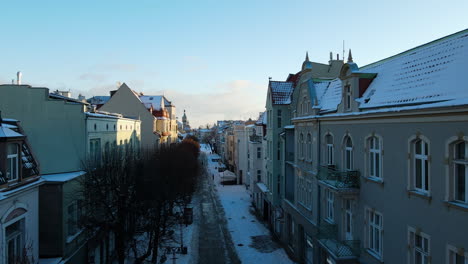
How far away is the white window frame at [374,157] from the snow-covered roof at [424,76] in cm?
139

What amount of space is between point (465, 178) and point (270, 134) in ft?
68.2

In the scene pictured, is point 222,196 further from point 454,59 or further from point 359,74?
point 454,59

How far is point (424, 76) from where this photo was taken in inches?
427

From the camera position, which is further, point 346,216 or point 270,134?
point 270,134

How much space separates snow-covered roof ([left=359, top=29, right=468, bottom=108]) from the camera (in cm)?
937

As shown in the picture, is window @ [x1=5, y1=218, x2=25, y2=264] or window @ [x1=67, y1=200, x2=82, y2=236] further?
window @ [x1=67, y1=200, x2=82, y2=236]

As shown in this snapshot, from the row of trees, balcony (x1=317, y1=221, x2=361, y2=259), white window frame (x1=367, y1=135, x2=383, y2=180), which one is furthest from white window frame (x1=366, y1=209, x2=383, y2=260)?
the row of trees

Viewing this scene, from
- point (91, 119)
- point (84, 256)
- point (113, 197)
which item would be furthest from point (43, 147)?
point (84, 256)

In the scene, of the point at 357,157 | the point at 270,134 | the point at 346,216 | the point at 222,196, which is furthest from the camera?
the point at 222,196

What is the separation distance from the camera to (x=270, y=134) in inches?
1139

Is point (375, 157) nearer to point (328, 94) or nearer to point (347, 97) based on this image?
point (347, 97)

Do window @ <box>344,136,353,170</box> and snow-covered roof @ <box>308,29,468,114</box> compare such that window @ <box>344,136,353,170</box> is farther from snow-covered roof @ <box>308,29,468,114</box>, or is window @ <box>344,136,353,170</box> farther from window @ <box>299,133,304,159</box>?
window @ <box>299,133,304,159</box>

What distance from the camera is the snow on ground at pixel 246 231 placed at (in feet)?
77.5

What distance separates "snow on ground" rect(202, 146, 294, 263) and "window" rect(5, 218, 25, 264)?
48.4ft
